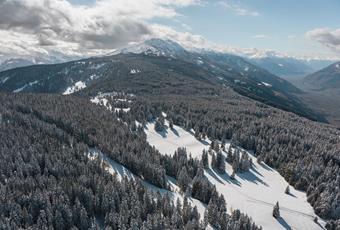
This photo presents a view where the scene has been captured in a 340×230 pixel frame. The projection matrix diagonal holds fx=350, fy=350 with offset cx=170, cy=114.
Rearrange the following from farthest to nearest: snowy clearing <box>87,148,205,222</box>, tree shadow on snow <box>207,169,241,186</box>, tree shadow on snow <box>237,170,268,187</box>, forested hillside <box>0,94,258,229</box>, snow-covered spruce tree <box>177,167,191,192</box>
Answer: tree shadow on snow <box>237,170,268,187</box> < tree shadow on snow <box>207,169,241,186</box> < snow-covered spruce tree <box>177,167,191,192</box> < snowy clearing <box>87,148,205,222</box> < forested hillside <box>0,94,258,229</box>

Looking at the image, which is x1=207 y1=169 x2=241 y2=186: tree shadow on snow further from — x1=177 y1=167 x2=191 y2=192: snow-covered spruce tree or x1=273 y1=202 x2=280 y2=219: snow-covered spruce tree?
x1=273 y1=202 x2=280 y2=219: snow-covered spruce tree

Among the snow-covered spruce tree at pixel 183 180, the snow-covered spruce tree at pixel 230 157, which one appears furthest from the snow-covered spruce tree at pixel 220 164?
the snow-covered spruce tree at pixel 183 180

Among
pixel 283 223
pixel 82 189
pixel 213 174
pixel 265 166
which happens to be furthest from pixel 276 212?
pixel 82 189

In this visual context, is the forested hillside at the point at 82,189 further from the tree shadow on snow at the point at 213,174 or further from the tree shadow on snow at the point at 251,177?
the tree shadow on snow at the point at 251,177

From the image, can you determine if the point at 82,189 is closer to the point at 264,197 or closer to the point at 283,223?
the point at 283,223

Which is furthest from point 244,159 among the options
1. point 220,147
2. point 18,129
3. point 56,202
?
point 18,129

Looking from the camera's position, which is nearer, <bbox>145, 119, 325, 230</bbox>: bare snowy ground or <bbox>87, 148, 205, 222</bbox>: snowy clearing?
<bbox>145, 119, 325, 230</bbox>: bare snowy ground

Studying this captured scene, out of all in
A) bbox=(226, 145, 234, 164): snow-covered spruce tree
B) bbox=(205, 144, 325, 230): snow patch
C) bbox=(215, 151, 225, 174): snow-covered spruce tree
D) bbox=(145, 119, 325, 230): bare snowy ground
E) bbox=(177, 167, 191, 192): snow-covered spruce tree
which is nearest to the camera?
bbox=(145, 119, 325, 230): bare snowy ground

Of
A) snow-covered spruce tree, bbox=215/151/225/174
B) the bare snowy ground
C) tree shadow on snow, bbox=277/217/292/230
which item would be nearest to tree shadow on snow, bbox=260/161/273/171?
the bare snowy ground

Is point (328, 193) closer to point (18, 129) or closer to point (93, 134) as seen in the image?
point (93, 134)
